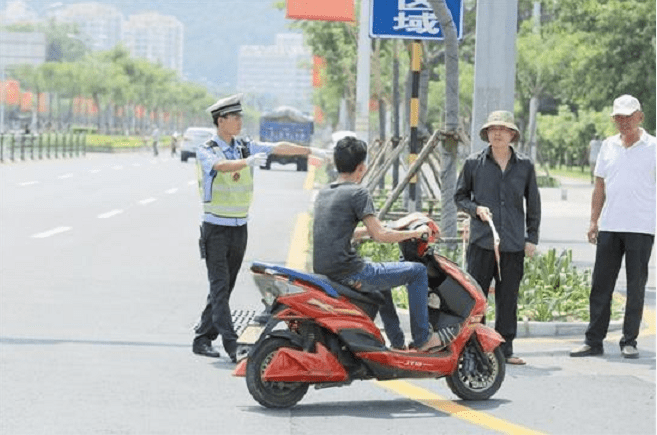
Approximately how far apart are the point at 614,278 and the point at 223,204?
2813 mm

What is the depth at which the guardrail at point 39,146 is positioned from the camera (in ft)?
202

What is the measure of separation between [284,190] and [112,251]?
2331cm

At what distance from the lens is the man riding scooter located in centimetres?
934

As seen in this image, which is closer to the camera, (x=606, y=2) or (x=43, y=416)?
(x=43, y=416)

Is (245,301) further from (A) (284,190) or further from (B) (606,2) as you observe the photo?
(A) (284,190)

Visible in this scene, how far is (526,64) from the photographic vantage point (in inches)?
2180

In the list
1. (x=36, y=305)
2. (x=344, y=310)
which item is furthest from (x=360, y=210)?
(x=36, y=305)

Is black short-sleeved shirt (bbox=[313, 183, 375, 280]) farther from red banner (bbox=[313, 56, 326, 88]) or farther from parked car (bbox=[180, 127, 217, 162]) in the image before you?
parked car (bbox=[180, 127, 217, 162])

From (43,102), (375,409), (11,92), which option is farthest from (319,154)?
(43,102)

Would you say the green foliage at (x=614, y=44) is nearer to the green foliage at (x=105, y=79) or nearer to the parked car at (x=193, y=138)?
the parked car at (x=193, y=138)

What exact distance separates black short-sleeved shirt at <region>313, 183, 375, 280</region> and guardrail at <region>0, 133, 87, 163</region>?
169 feet

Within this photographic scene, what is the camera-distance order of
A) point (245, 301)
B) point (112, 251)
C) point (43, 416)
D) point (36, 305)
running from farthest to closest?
point (112, 251), point (245, 301), point (36, 305), point (43, 416)

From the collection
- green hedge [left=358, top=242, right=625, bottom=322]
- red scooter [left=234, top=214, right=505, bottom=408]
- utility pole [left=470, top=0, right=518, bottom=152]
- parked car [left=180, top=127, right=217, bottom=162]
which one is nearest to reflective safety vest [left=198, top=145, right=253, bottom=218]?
red scooter [left=234, top=214, right=505, bottom=408]

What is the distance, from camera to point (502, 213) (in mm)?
11117
